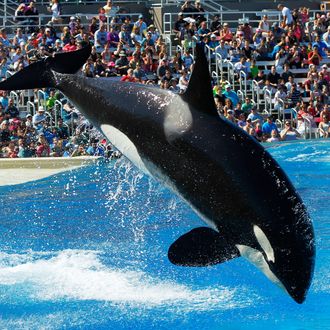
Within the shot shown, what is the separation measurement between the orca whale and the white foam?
5.03ft

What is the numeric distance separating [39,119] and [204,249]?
14052mm

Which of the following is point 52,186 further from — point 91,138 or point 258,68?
point 258,68

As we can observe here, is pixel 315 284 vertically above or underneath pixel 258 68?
above

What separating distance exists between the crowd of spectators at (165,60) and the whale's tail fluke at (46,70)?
373 inches

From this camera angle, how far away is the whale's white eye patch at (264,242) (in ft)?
22.4

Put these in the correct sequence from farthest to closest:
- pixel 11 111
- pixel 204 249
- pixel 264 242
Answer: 1. pixel 11 111
2. pixel 204 249
3. pixel 264 242

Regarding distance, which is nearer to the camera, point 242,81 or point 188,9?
point 242,81

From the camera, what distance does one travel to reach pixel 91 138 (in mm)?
19188

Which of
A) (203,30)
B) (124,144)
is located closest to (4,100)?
(203,30)

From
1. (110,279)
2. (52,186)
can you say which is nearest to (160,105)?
(110,279)

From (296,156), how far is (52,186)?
16.1ft

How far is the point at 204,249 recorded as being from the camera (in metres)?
7.27

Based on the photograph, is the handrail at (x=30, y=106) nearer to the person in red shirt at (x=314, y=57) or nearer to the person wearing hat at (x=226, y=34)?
the person wearing hat at (x=226, y=34)

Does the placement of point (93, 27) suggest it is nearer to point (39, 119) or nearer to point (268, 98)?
point (268, 98)
